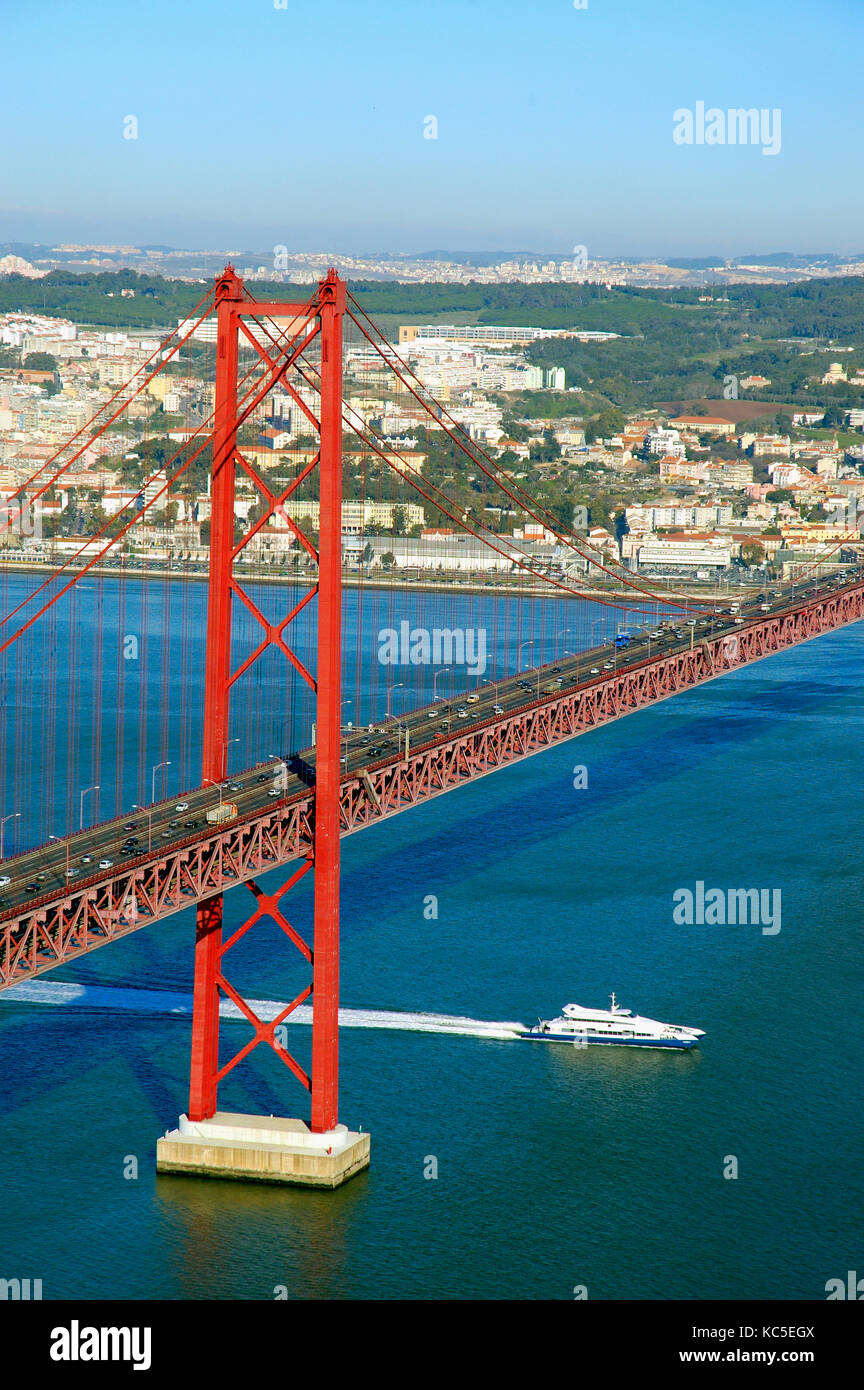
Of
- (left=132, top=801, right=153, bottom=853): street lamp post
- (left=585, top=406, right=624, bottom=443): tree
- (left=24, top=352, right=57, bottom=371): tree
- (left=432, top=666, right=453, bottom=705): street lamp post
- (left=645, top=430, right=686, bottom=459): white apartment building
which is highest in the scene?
(left=24, top=352, right=57, bottom=371): tree

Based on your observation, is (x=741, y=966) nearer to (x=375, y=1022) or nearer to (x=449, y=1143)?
(x=375, y=1022)

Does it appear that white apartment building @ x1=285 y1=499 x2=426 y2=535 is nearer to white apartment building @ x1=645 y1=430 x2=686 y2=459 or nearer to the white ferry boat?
white apartment building @ x1=645 y1=430 x2=686 y2=459

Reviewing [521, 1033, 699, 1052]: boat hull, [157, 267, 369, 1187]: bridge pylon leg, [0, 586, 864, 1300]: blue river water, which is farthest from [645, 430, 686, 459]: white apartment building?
[157, 267, 369, 1187]: bridge pylon leg

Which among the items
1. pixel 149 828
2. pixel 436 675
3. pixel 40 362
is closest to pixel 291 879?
pixel 149 828

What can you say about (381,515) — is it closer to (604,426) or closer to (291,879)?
(604,426)
